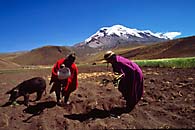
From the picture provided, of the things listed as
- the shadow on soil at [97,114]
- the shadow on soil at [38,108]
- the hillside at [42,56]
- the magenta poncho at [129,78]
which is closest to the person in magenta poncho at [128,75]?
the magenta poncho at [129,78]

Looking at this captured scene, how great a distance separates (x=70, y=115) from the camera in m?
8.67

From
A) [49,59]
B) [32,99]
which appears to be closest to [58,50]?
[49,59]

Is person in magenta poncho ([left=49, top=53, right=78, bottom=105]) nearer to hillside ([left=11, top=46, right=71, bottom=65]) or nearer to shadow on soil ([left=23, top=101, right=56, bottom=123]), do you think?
shadow on soil ([left=23, top=101, right=56, bottom=123])

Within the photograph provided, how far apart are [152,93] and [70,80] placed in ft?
10.4

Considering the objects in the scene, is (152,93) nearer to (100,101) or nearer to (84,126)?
(100,101)

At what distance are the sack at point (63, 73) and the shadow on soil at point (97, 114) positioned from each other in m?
1.15

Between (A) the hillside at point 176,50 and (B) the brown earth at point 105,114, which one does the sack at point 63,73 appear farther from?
(A) the hillside at point 176,50

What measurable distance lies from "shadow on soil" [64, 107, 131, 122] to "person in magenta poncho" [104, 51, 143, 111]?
1.62ft

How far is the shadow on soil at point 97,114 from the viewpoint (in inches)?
325

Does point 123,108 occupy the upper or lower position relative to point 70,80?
lower

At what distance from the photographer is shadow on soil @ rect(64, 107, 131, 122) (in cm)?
826

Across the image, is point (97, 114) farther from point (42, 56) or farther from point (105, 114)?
point (42, 56)

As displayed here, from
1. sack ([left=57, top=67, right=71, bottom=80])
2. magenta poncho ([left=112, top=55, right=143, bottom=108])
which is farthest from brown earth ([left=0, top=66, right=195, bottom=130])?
sack ([left=57, top=67, right=71, bottom=80])

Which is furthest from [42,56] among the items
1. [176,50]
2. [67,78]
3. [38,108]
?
[67,78]
